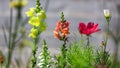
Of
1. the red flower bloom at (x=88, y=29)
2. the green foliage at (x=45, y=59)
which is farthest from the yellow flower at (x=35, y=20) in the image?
the red flower bloom at (x=88, y=29)

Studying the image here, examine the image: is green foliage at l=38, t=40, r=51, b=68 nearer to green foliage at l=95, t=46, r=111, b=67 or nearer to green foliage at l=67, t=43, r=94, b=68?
green foliage at l=67, t=43, r=94, b=68

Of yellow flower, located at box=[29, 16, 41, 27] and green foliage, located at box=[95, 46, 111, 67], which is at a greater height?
yellow flower, located at box=[29, 16, 41, 27]

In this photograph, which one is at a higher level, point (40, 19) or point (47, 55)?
point (40, 19)

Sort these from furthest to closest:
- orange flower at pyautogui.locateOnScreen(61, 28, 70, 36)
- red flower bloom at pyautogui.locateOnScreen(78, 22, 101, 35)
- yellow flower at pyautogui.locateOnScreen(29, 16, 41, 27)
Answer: red flower bloom at pyautogui.locateOnScreen(78, 22, 101, 35)
orange flower at pyautogui.locateOnScreen(61, 28, 70, 36)
yellow flower at pyautogui.locateOnScreen(29, 16, 41, 27)

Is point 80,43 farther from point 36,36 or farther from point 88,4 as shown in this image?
point 88,4

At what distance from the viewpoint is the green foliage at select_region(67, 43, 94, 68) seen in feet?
9.75

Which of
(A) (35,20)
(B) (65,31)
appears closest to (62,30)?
(B) (65,31)

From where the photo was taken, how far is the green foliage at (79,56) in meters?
2.97

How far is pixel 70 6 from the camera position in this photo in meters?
8.34

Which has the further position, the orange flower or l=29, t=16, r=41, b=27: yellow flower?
the orange flower

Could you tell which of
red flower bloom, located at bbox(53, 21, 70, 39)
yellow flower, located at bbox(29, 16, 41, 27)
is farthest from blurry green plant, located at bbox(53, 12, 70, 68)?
yellow flower, located at bbox(29, 16, 41, 27)

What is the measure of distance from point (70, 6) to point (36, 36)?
554cm

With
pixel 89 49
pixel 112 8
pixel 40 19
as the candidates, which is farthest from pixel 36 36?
pixel 112 8

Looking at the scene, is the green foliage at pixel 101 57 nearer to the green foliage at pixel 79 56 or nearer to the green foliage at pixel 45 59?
the green foliage at pixel 79 56
